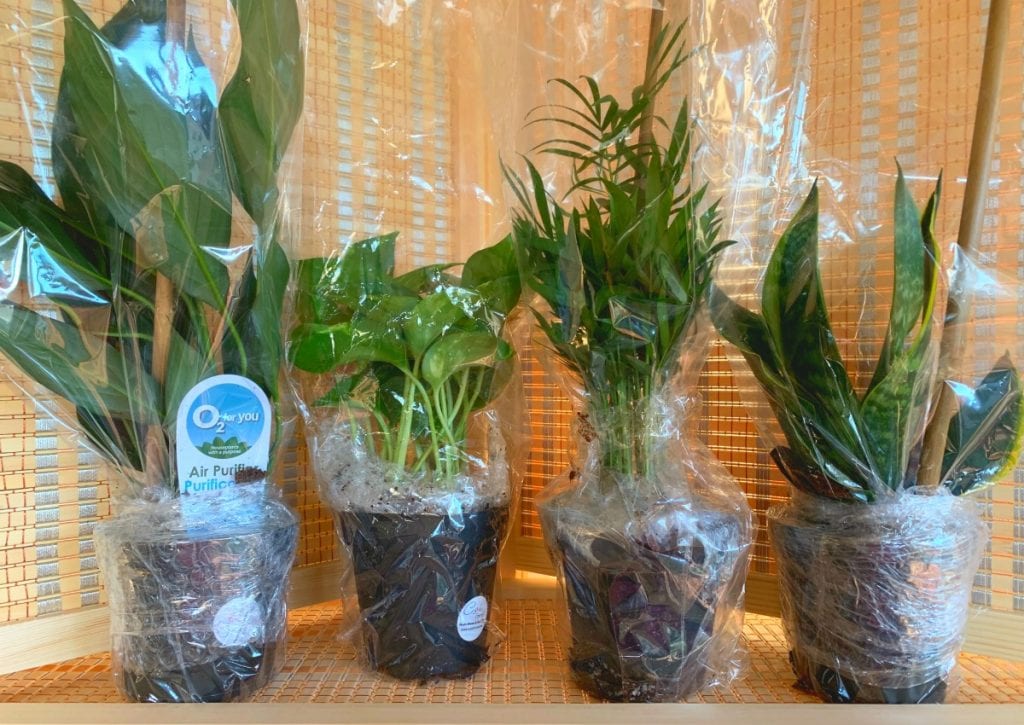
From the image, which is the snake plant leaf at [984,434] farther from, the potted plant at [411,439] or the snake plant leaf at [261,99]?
the snake plant leaf at [261,99]

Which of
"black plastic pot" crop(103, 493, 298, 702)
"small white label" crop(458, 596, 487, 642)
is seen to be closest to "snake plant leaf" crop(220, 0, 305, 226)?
"black plastic pot" crop(103, 493, 298, 702)

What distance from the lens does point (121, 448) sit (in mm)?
558

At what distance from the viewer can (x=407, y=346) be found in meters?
0.60

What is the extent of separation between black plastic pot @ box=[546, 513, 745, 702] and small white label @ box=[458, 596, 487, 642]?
3.8 inches

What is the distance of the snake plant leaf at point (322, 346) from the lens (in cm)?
60

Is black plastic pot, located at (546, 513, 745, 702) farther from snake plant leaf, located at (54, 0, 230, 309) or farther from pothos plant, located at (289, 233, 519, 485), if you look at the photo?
snake plant leaf, located at (54, 0, 230, 309)

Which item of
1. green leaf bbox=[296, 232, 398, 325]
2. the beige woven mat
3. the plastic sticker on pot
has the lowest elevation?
the beige woven mat

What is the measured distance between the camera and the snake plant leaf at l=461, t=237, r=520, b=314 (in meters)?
0.64

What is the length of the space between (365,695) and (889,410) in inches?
18.1

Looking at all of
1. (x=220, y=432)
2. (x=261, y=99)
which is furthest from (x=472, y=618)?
(x=261, y=99)

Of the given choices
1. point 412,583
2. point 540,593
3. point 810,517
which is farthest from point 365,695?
point 810,517

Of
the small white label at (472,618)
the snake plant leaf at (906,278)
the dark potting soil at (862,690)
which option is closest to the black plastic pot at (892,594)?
the dark potting soil at (862,690)

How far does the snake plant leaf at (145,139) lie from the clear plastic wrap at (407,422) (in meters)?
0.10

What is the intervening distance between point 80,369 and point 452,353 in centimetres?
28
